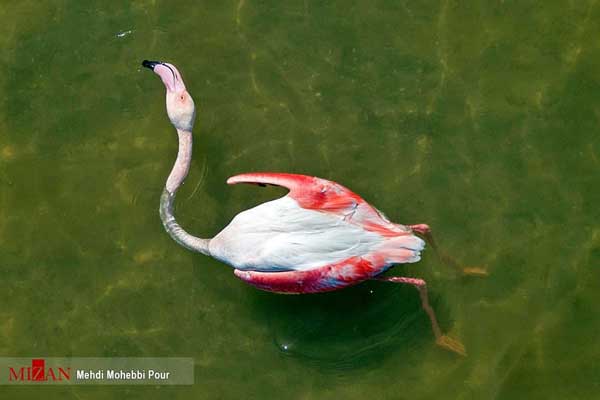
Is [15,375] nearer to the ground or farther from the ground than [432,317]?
nearer to the ground

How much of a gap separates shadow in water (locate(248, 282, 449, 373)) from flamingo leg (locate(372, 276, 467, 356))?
13 centimetres

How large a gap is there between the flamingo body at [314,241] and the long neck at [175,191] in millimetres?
567

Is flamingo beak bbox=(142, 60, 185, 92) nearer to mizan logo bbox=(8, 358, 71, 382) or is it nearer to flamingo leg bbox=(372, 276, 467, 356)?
flamingo leg bbox=(372, 276, 467, 356)

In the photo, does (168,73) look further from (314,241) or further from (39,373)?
(39,373)

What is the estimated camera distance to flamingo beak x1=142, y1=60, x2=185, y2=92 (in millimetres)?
7508

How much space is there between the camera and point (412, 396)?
775 centimetres

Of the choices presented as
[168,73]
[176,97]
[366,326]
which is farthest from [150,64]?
[366,326]

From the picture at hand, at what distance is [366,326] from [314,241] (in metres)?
1.33

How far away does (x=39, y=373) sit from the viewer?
26.1 feet

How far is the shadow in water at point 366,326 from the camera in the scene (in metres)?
7.77

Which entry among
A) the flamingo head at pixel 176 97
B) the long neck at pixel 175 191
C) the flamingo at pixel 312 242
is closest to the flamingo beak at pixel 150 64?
the flamingo head at pixel 176 97

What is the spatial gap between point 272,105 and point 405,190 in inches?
61.8

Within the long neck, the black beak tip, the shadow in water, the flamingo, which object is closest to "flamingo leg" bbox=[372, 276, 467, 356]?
the flamingo

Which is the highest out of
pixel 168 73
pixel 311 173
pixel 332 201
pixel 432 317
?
pixel 168 73
